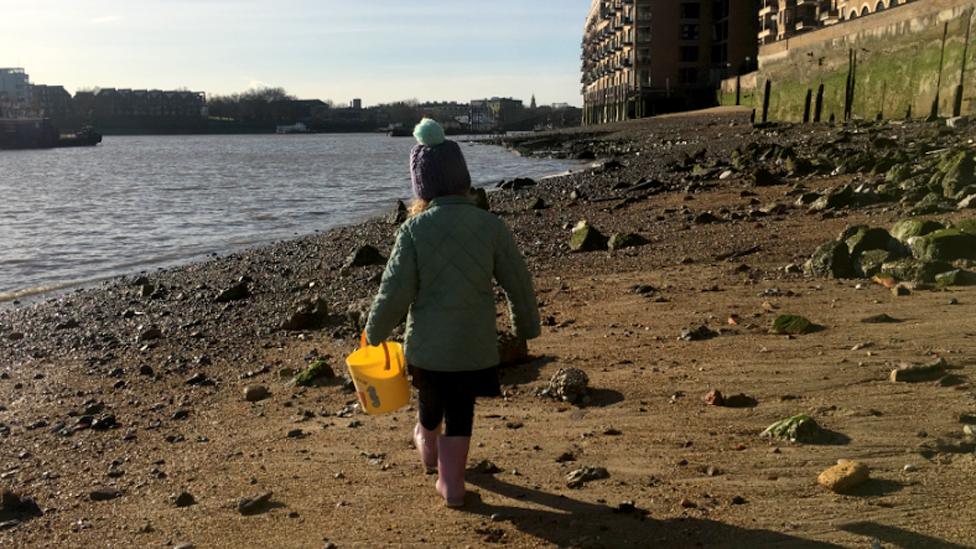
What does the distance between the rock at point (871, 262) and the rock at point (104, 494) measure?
693 centimetres

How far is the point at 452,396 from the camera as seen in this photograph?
4371mm

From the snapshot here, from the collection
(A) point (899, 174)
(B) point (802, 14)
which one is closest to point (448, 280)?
(A) point (899, 174)

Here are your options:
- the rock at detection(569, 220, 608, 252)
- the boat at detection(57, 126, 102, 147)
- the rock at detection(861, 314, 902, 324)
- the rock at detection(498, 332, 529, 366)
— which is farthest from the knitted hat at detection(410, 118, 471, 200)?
the boat at detection(57, 126, 102, 147)

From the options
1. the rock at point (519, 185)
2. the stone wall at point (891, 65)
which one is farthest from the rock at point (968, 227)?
the rock at point (519, 185)

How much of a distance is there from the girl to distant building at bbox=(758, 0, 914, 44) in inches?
2415

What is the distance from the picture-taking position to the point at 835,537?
370 centimetres

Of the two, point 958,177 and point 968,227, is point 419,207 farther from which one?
point 958,177

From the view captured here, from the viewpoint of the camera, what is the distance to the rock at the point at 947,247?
8.16 metres

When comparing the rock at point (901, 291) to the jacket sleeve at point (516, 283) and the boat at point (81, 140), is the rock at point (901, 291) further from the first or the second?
the boat at point (81, 140)

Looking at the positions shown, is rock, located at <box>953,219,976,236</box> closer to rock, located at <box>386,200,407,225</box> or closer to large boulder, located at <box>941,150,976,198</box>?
large boulder, located at <box>941,150,976,198</box>

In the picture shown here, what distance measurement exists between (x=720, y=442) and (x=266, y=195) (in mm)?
34054

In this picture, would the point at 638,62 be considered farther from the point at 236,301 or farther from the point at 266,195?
the point at 236,301

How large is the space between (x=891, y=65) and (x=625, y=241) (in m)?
23.7

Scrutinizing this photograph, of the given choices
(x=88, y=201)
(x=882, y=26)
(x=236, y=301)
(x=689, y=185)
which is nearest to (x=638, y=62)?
(x=882, y=26)
